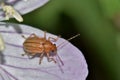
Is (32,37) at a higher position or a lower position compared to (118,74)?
higher

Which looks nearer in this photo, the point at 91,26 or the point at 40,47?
the point at 40,47

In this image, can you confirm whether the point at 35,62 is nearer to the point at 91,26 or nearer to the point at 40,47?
the point at 40,47

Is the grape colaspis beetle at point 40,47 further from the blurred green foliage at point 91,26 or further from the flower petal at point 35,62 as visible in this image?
the blurred green foliage at point 91,26

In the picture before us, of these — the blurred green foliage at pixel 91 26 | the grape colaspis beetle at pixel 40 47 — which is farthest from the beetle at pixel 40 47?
the blurred green foliage at pixel 91 26

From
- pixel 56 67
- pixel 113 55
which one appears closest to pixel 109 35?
pixel 113 55

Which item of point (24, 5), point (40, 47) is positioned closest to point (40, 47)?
point (40, 47)

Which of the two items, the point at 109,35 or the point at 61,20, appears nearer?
the point at 109,35

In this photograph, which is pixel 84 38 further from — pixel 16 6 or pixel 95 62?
pixel 16 6
